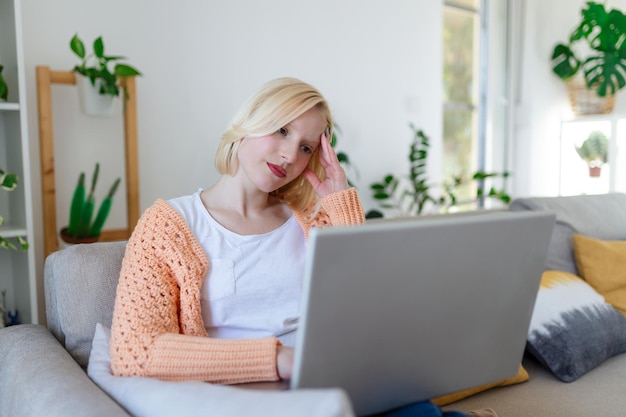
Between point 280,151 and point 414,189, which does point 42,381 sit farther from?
point 414,189

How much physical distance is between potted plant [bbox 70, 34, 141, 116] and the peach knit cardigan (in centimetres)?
111

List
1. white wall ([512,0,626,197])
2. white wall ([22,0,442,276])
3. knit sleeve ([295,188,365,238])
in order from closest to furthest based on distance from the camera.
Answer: knit sleeve ([295,188,365,238])
white wall ([22,0,442,276])
white wall ([512,0,626,197])

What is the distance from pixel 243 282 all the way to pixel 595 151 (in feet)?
12.1

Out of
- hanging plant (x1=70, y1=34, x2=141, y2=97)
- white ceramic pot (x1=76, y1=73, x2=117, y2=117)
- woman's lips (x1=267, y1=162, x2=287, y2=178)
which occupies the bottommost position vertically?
woman's lips (x1=267, y1=162, x2=287, y2=178)

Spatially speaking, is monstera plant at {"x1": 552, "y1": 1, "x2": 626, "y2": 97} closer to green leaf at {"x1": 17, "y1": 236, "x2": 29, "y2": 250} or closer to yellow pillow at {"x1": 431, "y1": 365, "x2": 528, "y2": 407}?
yellow pillow at {"x1": 431, "y1": 365, "x2": 528, "y2": 407}

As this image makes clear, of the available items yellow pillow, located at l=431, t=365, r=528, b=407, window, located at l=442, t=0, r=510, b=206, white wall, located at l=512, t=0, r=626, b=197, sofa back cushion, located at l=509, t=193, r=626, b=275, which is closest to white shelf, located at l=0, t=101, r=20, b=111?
yellow pillow, located at l=431, t=365, r=528, b=407

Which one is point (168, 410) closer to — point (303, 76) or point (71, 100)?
point (71, 100)

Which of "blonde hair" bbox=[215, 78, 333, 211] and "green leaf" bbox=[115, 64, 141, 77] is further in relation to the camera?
"green leaf" bbox=[115, 64, 141, 77]

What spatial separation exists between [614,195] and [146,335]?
191 cm

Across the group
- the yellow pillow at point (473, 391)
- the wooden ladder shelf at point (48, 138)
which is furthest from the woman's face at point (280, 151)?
the wooden ladder shelf at point (48, 138)

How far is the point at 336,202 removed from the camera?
1413 mm

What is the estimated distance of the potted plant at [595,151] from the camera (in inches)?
166

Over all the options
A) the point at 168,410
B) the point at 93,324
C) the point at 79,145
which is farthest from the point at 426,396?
the point at 79,145

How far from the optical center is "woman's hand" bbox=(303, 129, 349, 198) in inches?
56.7
